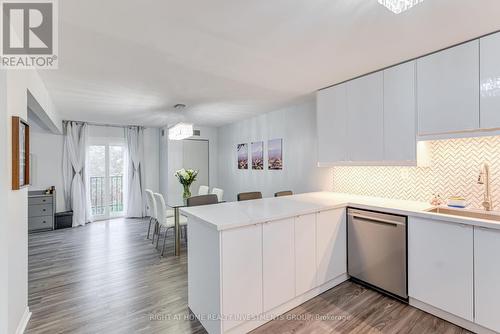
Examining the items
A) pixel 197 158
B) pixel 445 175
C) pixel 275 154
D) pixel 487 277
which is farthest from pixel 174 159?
pixel 487 277

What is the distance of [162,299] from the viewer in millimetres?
2379

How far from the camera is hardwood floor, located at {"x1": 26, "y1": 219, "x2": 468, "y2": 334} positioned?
6.44 feet

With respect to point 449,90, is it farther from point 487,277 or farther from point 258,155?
point 258,155

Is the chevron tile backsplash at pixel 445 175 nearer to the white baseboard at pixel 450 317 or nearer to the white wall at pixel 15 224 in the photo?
the white baseboard at pixel 450 317

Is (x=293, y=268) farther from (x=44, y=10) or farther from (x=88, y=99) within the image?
(x=88, y=99)

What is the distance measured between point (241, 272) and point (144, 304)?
1196mm

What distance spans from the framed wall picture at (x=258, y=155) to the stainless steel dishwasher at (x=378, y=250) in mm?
2604

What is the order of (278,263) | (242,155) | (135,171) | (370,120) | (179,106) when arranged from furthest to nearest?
(135,171), (242,155), (179,106), (370,120), (278,263)

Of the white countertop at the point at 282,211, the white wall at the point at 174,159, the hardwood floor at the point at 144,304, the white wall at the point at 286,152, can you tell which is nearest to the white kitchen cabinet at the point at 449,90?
the white countertop at the point at 282,211

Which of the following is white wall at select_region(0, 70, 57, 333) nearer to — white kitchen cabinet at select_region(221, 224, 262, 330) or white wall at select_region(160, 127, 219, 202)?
white kitchen cabinet at select_region(221, 224, 262, 330)

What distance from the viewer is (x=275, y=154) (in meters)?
4.66

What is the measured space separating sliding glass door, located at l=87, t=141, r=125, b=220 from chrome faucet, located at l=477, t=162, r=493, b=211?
22.5ft

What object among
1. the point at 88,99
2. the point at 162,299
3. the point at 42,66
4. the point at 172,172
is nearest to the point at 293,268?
the point at 162,299

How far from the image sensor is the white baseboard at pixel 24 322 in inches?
74.2
